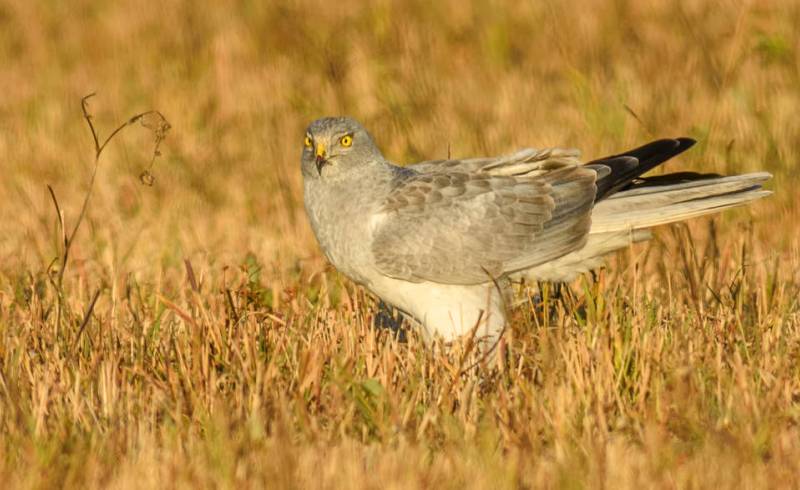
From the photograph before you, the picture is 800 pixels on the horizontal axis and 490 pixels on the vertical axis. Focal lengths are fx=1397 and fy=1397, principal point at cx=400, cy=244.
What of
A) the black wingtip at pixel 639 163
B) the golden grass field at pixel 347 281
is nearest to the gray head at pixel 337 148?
the golden grass field at pixel 347 281

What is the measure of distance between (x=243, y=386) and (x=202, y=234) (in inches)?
128

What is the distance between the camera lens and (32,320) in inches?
228

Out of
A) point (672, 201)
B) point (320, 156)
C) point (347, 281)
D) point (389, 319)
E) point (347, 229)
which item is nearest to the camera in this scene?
point (347, 229)

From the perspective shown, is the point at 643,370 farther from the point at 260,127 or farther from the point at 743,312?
the point at 260,127

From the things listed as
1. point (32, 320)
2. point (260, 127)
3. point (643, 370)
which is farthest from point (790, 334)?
point (260, 127)

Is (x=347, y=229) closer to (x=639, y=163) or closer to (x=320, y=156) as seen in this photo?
(x=320, y=156)

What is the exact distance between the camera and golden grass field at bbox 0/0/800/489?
4512 mm

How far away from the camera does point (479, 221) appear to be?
5992mm

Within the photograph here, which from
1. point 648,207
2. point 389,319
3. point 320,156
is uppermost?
point 320,156

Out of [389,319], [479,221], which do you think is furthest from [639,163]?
[389,319]

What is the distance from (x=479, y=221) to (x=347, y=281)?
4.08 ft

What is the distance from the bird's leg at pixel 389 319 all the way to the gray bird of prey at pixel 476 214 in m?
0.52

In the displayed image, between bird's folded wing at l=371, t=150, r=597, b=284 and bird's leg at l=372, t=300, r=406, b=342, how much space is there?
0.70 metres

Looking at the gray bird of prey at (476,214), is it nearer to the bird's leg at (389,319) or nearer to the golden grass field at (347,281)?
the golden grass field at (347,281)
